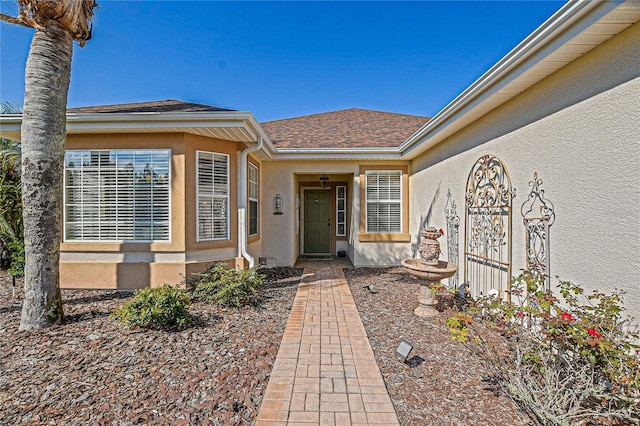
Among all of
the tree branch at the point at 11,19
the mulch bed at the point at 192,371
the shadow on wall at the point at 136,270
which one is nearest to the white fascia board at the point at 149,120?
the tree branch at the point at 11,19

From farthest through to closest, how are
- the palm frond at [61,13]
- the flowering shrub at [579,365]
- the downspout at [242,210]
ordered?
the downspout at [242,210]
the palm frond at [61,13]
the flowering shrub at [579,365]

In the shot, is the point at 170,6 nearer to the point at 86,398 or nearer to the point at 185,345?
the point at 185,345

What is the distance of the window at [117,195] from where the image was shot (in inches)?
226

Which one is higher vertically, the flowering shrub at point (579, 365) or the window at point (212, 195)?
the window at point (212, 195)

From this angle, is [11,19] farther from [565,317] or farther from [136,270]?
[565,317]

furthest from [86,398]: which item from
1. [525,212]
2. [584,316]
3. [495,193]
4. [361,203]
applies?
[361,203]

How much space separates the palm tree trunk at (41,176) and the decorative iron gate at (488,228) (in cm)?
615

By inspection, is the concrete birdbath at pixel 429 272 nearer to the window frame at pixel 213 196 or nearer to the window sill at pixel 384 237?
the window sill at pixel 384 237

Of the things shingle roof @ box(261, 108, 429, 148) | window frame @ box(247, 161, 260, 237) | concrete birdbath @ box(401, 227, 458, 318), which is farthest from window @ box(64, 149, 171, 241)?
concrete birdbath @ box(401, 227, 458, 318)

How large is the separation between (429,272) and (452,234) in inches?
76.1

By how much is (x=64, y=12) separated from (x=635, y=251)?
717 centimetres

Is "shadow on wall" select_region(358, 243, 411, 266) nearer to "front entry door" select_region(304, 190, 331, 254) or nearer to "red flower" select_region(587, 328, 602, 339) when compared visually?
"front entry door" select_region(304, 190, 331, 254)

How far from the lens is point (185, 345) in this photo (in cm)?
355

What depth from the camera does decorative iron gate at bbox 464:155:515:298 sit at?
4191mm
